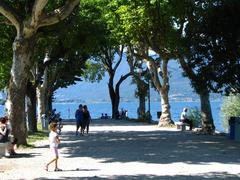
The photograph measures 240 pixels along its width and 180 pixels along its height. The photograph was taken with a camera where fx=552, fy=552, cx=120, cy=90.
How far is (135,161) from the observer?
1705 centimetres

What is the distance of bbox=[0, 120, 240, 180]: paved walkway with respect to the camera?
46.5 ft

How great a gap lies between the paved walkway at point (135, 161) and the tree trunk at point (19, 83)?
1264 mm

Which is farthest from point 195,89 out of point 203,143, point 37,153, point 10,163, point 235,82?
point 10,163

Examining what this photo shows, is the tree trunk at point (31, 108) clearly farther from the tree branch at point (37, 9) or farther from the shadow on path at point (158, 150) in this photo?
the tree branch at point (37, 9)

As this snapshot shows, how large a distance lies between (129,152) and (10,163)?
4649mm

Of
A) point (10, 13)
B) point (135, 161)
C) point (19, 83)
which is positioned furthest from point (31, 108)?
point (135, 161)

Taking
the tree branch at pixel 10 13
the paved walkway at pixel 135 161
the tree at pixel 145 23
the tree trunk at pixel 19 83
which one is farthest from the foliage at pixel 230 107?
the tree branch at pixel 10 13

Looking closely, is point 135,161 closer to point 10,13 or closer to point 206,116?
point 10,13

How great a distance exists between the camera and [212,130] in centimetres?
2955

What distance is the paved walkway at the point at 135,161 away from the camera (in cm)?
1419

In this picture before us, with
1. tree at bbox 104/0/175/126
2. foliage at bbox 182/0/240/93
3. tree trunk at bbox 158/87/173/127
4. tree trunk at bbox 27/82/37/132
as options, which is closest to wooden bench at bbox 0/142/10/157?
foliage at bbox 182/0/240/93

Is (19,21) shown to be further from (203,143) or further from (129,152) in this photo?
(203,143)

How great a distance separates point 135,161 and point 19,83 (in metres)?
7.74

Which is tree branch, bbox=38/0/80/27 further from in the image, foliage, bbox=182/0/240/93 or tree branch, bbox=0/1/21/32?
foliage, bbox=182/0/240/93
